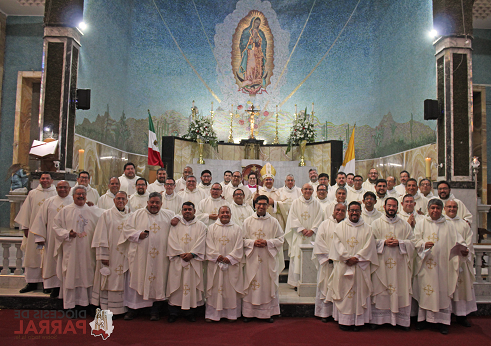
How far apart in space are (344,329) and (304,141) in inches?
330

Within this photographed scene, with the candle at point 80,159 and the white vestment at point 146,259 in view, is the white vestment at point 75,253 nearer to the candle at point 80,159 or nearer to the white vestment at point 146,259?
the white vestment at point 146,259

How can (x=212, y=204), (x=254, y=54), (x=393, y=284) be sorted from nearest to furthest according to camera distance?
1. (x=393, y=284)
2. (x=212, y=204)
3. (x=254, y=54)

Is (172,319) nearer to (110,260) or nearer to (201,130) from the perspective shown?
(110,260)

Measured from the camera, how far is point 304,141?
42.1 feet

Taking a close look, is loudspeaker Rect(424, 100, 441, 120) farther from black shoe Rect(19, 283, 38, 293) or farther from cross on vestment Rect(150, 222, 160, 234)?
black shoe Rect(19, 283, 38, 293)

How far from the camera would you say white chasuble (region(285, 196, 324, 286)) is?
259 inches

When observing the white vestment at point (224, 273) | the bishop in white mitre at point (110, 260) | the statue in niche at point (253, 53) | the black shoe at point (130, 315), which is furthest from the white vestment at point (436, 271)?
the statue in niche at point (253, 53)

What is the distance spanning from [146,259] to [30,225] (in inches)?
88.1

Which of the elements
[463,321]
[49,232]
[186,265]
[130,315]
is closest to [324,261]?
[186,265]

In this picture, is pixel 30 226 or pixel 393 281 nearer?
pixel 393 281

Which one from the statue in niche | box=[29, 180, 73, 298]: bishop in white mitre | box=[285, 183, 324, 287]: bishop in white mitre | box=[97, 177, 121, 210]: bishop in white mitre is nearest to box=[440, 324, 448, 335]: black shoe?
box=[285, 183, 324, 287]: bishop in white mitre

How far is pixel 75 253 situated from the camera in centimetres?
566

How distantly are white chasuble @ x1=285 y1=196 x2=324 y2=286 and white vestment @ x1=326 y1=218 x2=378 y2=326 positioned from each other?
1.21 m

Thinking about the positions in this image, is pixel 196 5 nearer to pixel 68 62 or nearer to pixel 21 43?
pixel 21 43
